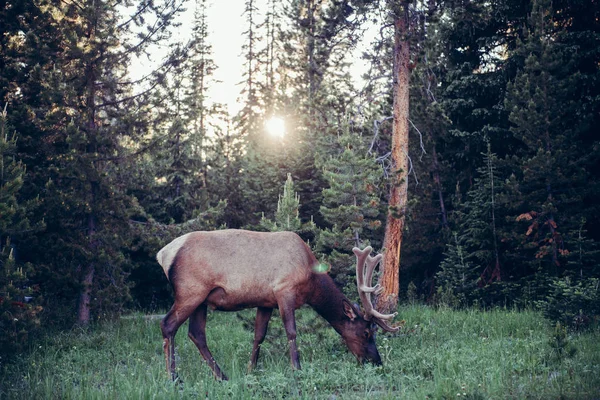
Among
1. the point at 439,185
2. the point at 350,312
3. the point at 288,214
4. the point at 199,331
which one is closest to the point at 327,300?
the point at 350,312

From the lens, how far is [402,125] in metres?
11.5

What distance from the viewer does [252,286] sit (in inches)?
276

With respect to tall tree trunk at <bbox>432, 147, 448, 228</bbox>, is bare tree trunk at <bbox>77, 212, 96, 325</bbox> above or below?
below

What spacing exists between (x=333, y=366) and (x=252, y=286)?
162cm

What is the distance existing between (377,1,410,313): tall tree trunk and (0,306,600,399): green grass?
3.68ft

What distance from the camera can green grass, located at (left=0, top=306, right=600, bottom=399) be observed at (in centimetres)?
543

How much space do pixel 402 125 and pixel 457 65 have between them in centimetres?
653

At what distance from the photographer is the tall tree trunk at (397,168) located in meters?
11.2

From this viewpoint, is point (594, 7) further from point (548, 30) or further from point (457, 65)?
point (457, 65)

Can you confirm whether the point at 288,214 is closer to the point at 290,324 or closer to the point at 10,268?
the point at 290,324

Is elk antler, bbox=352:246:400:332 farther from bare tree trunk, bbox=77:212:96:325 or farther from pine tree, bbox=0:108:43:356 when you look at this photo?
bare tree trunk, bbox=77:212:96:325

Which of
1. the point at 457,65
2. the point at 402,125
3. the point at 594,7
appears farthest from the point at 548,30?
the point at 402,125

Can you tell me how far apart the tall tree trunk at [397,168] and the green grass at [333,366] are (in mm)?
1120

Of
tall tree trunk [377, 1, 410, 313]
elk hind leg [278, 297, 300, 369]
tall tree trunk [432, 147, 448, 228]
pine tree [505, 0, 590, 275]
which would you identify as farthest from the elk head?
tall tree trunk [432, 147, 448, 228]
